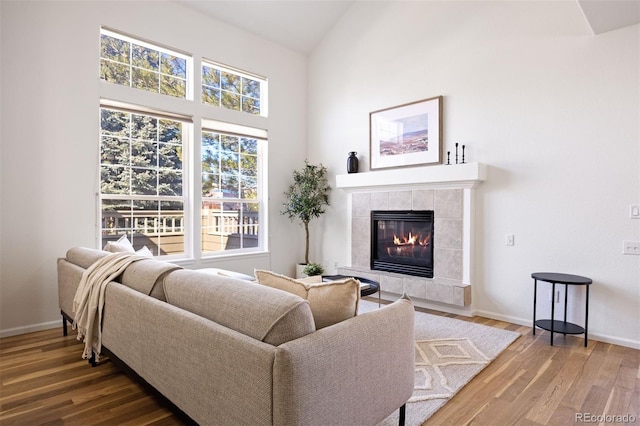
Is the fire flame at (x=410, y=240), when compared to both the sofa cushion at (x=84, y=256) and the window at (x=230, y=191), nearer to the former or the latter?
the window at (x=230, y=191)

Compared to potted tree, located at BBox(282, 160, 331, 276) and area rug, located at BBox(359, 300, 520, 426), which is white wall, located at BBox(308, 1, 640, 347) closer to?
area rug, located at BBox(359, 300, 520, 426)

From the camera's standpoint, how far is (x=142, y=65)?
13.5ft

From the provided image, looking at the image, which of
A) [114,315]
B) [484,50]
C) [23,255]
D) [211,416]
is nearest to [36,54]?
[23,255]

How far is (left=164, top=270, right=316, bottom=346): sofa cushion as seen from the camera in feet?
4.48

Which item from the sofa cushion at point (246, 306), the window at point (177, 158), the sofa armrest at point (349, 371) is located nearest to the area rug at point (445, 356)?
the sofa armrest at point (349, 371)

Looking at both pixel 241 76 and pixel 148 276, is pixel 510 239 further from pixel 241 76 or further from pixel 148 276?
pixel 241 76

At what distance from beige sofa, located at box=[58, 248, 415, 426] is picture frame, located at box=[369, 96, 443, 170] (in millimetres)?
2874

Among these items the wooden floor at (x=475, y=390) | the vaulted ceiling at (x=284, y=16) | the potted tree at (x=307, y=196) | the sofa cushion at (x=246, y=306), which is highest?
the vaulted ceiling at (x=284, y=16)

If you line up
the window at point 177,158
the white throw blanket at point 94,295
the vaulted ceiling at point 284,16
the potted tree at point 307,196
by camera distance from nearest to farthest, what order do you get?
the white throw blanket at point 94,295
the window at point 177,158
the vaulted ceiling at point 284,16
the potted tree at point 307,196

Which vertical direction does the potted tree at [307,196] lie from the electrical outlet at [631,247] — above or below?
above

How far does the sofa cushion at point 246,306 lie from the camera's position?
136 cm

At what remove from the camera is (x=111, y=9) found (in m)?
3.79

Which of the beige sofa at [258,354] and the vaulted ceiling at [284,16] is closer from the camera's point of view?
the beige sofa at [258,354]

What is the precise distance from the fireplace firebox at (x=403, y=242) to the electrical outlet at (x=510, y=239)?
2.62ft
